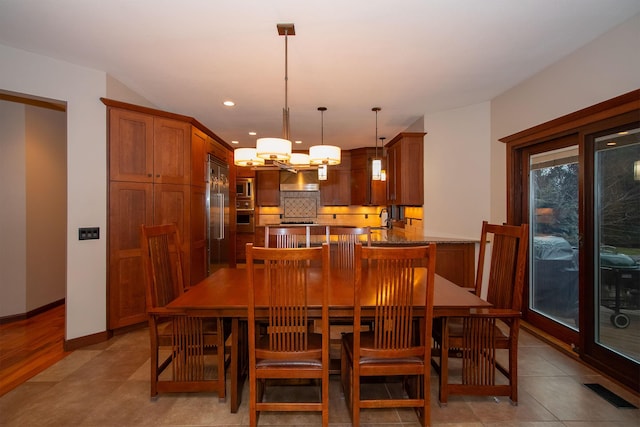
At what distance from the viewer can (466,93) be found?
358cm

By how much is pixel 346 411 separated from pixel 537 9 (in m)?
2.82

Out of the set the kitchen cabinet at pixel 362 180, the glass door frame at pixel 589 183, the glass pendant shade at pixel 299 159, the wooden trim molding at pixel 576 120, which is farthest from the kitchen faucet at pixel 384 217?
the glass pendant shade at pixel 299 159

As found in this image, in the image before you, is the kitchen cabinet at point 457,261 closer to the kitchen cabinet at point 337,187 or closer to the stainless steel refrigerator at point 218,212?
the stainless steel refrigerator at point 218,212

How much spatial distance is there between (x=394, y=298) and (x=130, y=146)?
2.91 meters

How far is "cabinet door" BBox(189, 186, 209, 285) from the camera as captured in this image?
11.6 ft

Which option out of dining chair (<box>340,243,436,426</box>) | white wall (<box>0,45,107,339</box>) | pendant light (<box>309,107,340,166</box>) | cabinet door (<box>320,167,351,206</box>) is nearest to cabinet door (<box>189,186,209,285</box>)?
white wall (<box>0,45,107,339</box>)

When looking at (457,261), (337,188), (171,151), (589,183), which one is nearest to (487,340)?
(589,183)

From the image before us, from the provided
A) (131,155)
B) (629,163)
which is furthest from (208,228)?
(629,163)

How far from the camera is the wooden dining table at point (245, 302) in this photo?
1703mm

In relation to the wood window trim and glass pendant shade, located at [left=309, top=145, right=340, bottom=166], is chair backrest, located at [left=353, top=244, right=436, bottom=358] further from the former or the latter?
the wood window trim

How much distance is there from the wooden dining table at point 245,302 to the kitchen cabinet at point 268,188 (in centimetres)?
488

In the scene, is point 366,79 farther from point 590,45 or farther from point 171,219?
point 171,219

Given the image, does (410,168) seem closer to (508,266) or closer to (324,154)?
(324,154)

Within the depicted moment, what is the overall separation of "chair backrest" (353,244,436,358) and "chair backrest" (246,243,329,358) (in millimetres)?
220
